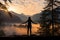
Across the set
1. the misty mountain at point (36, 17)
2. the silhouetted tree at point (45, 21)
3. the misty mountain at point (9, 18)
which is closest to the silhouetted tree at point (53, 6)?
the silhouetted tree at point (45, 21)

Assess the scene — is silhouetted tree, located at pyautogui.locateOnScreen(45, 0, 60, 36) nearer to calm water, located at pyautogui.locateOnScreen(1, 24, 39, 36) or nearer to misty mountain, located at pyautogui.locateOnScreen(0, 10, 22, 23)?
calm water, located at pyautogui.locateOnScreen(1, 24, 39, 36)

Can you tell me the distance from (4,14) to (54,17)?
74 cm

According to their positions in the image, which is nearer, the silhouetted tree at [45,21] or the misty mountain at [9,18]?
the misty mountain at [9,18]

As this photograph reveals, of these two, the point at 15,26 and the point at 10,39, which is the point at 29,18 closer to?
the point at 15,26

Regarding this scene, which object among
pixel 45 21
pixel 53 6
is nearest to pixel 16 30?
pixel 45 21

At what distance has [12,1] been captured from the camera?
1973 millimetres

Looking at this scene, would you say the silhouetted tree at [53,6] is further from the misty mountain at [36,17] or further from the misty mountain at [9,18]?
the misty mountain at [9,18]

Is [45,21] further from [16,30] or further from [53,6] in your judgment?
[16,30]

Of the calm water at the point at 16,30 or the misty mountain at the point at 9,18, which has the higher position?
the misty mountain at the point at 9,18

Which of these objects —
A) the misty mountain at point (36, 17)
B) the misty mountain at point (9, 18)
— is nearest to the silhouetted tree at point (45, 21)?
the misty mountain at point (36, 17)

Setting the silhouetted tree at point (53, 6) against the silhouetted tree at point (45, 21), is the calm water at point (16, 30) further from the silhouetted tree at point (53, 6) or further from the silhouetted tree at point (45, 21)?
the silhouetted tree at point (53, 6)

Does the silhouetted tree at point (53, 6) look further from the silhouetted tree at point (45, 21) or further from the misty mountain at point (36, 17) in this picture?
the misty mountain at point (36, 17)

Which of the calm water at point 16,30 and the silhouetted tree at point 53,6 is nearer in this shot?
the calm water at point 16,30

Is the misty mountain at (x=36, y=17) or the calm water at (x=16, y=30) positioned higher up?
the misty mountain at (x=36, y=17)
